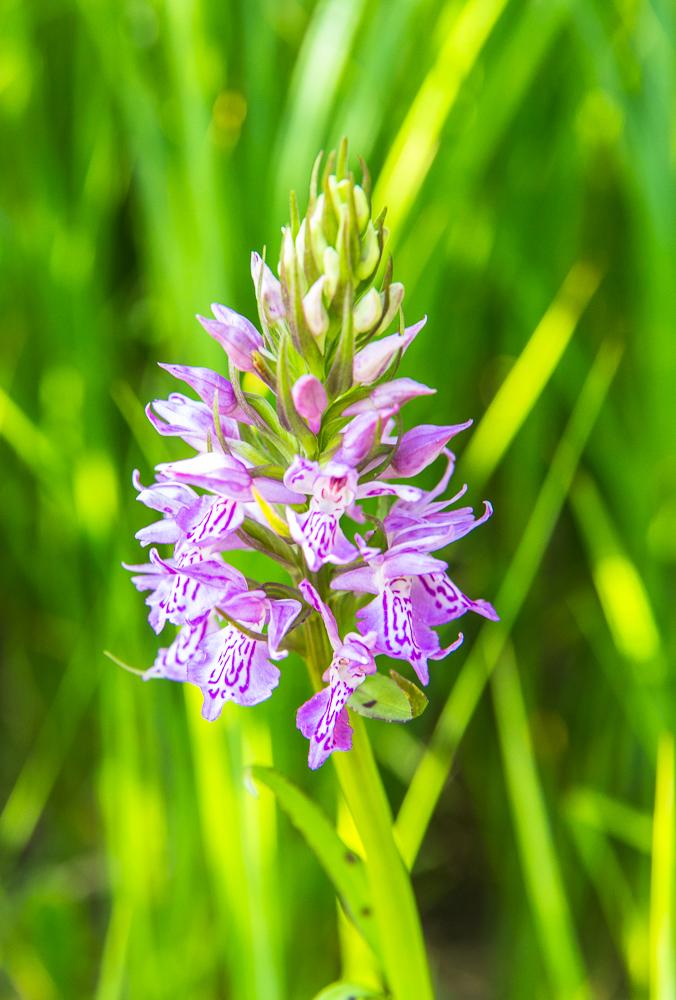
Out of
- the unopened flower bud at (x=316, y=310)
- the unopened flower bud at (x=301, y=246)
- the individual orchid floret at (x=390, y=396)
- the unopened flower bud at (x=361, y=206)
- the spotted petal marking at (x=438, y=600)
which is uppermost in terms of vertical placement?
the unopened flower bud at (x=361, y=206)

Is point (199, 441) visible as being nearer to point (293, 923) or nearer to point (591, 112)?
point (293, 923)

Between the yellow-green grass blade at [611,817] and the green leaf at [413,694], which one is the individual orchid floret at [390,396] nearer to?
the green leaf at [413,694]

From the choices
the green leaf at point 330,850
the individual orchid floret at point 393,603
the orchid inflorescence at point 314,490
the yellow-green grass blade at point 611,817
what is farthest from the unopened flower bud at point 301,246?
the yellow-green grass blade at point 611,817

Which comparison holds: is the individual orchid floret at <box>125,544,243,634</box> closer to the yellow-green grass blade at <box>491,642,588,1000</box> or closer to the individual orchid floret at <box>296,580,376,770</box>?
the individual orchid floret at <box>296,580,376,770</box>

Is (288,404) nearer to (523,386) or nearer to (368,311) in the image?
(368,311)

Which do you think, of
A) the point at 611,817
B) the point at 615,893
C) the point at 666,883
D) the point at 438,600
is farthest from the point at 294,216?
the point at 615,893

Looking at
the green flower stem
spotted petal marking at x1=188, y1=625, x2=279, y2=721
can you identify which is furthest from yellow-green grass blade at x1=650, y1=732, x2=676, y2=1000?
spotted petal marking at x1=188, y1=625, x2=279, y2=721
